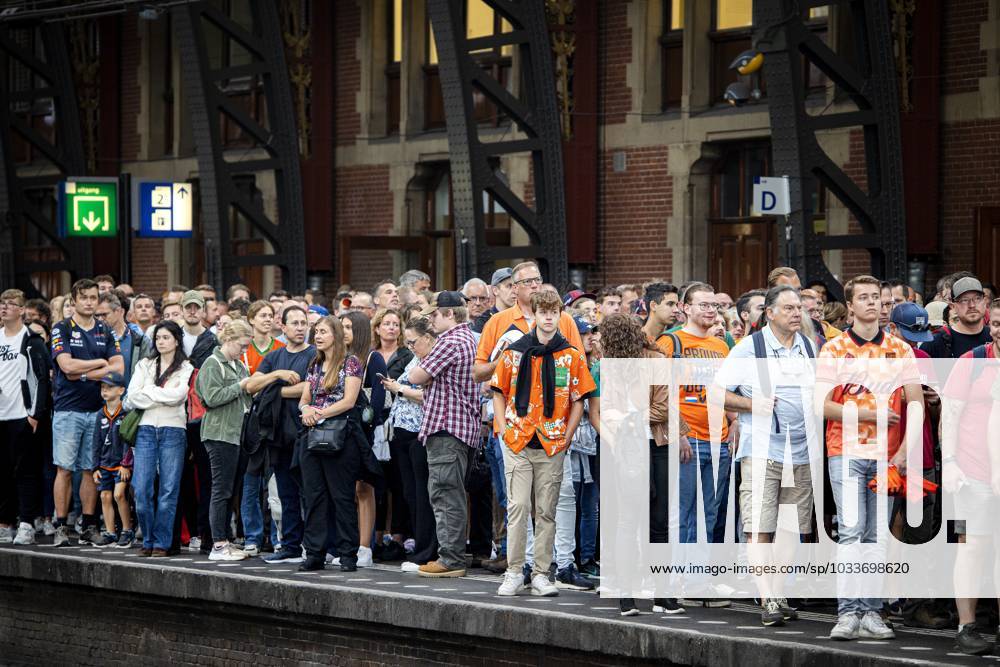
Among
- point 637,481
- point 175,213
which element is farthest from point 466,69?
point 637,481

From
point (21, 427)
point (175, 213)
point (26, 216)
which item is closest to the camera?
point (21, 427)

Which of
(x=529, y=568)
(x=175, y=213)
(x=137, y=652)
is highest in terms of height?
(x=175, y=213)

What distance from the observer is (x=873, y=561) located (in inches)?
366

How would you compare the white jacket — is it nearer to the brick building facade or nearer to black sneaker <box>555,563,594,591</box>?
black sneaker <box>555,563,594,591</box>

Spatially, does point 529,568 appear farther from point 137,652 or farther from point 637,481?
point 137,652

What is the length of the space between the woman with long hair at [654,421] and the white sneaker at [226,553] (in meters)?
3.75

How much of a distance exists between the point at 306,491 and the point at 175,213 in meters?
12.2

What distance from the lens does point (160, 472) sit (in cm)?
1291

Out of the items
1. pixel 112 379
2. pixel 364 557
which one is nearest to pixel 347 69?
pixel 112 379

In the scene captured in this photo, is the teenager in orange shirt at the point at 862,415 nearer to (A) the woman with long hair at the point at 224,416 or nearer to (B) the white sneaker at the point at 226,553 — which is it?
(A) the woman with long hair at the point at 224,416

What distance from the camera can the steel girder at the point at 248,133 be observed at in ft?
76.8

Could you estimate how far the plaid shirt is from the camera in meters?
11.3

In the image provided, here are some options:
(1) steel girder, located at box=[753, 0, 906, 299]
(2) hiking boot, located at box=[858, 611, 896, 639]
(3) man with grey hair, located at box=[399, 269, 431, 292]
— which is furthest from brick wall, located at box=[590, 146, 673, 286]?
(2) hiking boot, located at box=[858, 611, 896, 639]

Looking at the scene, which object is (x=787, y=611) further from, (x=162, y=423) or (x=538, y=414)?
(x=162, y=423)
